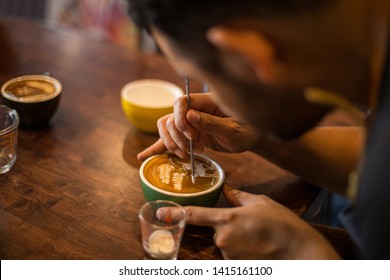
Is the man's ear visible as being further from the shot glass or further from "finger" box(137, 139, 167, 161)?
"finger" box(137, 139, 167, 161)

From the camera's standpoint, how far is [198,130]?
1454 millimetres

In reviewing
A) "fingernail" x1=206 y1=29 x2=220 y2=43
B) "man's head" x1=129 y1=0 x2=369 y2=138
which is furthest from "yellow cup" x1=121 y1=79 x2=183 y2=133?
"fingernail" x1=206 y1=29 x2=220 y2=43

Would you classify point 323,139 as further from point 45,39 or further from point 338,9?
point 45,39

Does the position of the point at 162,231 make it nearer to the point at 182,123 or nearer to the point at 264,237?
the point at 264,237

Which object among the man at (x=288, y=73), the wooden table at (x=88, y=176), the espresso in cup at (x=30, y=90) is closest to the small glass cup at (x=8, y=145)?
the wooden table at (x=88, y=176)

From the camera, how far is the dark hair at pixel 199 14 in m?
0.84

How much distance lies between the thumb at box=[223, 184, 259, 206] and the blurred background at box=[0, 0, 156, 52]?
2.75 metres

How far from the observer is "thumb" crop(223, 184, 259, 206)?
4.24 feet

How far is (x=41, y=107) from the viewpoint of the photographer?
1.62 meters

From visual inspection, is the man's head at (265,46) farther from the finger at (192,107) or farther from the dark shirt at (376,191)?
the finger at (192,107)

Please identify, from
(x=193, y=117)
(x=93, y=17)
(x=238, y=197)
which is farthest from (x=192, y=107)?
(x=93, y=17)

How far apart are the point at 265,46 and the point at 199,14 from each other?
0.13 m

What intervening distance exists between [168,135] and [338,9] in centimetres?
73

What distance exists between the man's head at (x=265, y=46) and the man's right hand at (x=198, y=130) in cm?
42
